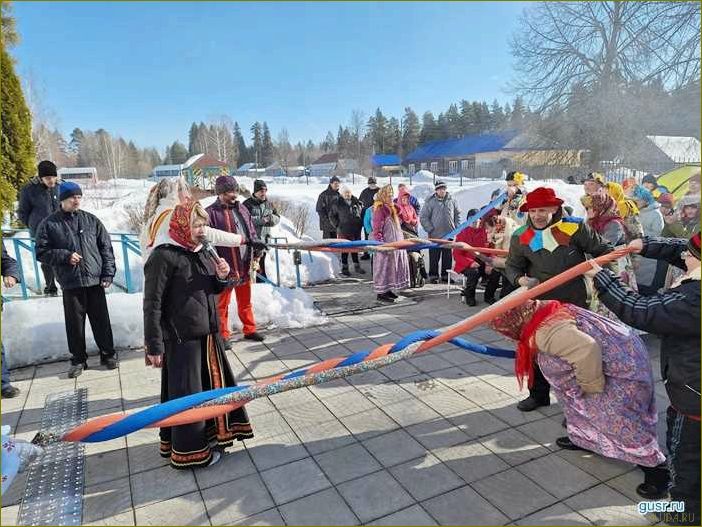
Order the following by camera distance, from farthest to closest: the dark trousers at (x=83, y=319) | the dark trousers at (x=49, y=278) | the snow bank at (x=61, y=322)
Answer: the dark trousers at (x=49, y=278) → the snow bank at (x=61, y=322) → the dark trousers at (x=83, y=319)

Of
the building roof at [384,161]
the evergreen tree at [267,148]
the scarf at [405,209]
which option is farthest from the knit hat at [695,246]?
the evergreen tree at [267,148]

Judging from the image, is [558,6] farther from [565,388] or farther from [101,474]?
[101,474]

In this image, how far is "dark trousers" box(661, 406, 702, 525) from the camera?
2316 mm

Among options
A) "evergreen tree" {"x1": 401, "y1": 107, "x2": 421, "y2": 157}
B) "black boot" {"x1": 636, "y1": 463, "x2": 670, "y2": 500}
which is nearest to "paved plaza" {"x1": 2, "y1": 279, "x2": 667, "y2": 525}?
"black boot" {"x1": 636, "y1": 463, "x2": 670, "y2": 500}

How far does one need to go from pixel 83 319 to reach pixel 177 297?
235 centimetres

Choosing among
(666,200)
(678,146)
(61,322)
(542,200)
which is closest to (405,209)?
(666,200)

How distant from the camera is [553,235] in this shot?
3357 millimetres

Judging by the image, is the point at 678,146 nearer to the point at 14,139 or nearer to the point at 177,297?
the point at 177,297

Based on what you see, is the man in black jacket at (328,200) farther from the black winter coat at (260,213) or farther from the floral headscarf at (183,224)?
the floral headscarf at (183,224)

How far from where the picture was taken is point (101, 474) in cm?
306

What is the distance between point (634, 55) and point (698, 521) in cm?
2343

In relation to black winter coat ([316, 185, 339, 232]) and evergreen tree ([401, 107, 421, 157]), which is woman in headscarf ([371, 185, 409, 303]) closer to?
black winter coat ([316, 185, 339, 232])

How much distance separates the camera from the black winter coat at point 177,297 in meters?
2.93

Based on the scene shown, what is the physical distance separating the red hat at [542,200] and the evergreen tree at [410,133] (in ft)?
221
